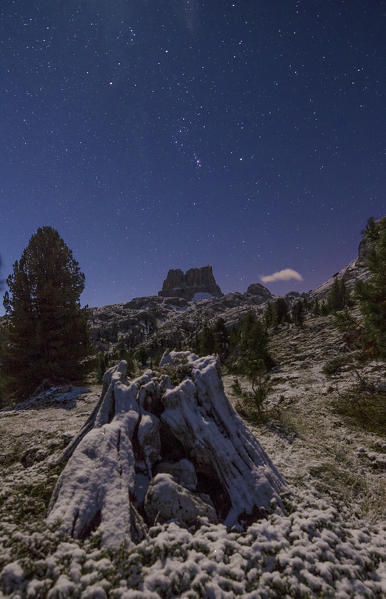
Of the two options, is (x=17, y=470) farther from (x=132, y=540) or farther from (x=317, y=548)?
(x=317, y=548)

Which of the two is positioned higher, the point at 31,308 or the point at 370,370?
the point at 31,308

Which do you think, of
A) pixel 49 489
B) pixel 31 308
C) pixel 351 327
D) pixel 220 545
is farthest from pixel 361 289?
pixel 31 308

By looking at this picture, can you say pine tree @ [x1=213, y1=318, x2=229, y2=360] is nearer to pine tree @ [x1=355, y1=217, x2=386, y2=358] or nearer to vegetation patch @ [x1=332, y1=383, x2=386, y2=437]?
vegetation patch @ [x1=332, y1=383, x2=386, y2=437]

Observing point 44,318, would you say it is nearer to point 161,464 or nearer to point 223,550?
point 161,464

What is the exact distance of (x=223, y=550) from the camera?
177 inches

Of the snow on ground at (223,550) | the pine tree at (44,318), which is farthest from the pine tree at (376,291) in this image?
the pine tree at (44,318)

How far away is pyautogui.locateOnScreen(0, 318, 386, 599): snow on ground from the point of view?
360 centimetres

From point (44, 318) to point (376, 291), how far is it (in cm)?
2390

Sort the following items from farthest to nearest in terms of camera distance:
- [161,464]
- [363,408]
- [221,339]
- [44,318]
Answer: [221,339]
[44,318]
[363,408]
[161,464]

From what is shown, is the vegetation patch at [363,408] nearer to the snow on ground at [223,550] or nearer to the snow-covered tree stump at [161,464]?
the snow on ground at [223,550]

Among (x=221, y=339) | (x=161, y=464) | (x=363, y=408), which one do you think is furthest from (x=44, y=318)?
(x=221, y=339)

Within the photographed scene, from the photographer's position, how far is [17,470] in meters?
7.09

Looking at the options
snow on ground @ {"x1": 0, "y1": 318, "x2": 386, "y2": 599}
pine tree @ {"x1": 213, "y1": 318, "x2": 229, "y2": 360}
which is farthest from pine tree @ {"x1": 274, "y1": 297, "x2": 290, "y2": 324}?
snow on ground @ {"x1": 0, "y1": 318, "x2": 386, "y2": 599}

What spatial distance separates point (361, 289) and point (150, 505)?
1413 centimetres
